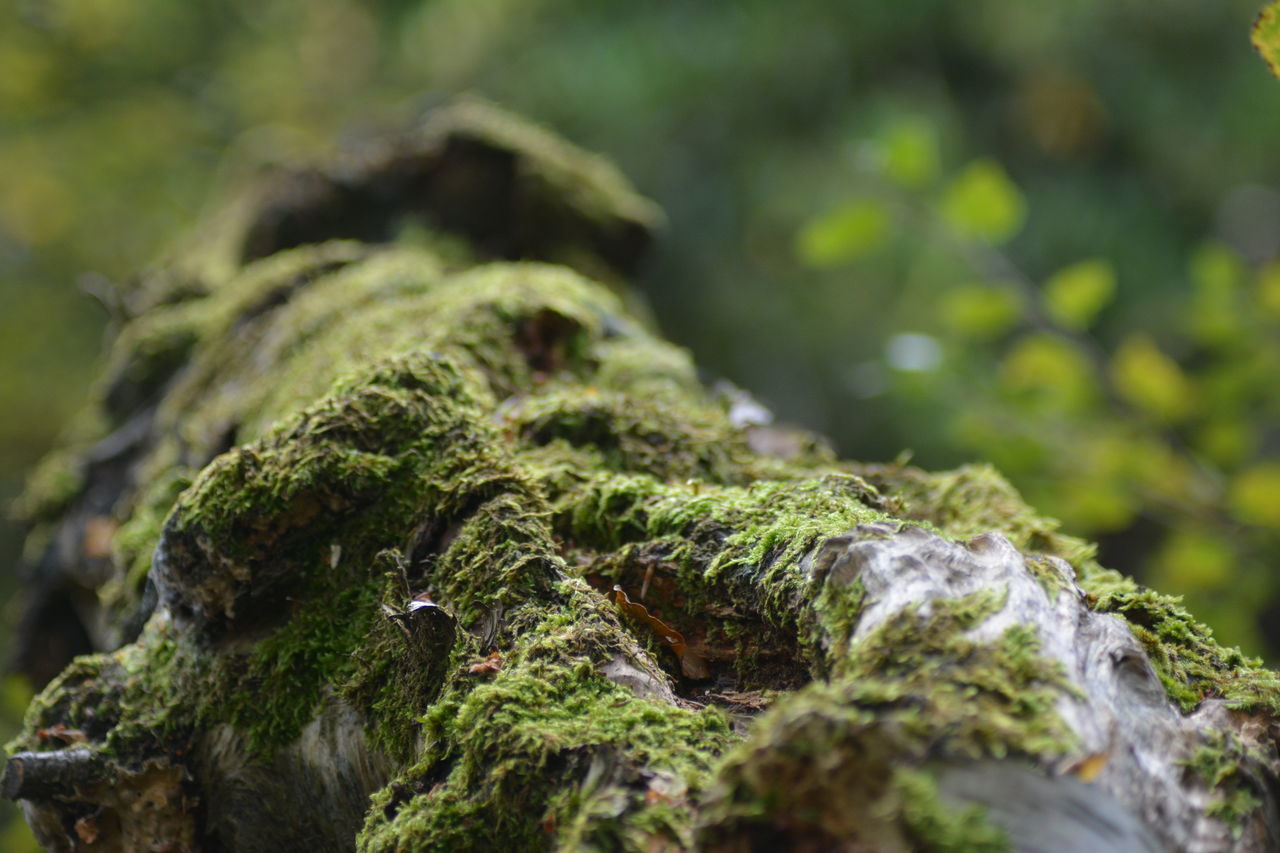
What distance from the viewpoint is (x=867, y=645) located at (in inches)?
42.1

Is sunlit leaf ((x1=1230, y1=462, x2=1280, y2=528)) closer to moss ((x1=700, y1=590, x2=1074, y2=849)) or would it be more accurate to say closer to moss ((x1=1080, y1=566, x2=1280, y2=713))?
moss ((x1=1080, y1=566, x2=1280, y2=713))

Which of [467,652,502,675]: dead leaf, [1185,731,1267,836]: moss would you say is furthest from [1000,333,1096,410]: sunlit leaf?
[467,652,502,675]: dead leaf

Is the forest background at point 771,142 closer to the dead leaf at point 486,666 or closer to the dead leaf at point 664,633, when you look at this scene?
the dead leaf at point 664,633

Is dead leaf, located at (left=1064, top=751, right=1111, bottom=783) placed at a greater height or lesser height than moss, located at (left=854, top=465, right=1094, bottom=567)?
lesser

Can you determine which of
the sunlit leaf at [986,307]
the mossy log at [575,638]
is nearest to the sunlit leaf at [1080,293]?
the sunlit leaf at [986,307]

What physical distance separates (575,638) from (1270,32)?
129 cm

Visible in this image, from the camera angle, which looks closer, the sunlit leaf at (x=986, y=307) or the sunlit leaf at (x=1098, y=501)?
the sunlit leaf at (x=986, y=307)

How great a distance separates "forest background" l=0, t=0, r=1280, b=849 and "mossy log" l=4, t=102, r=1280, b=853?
312cm

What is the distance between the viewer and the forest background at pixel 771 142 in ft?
23.5

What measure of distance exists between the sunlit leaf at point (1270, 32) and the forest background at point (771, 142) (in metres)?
3.67

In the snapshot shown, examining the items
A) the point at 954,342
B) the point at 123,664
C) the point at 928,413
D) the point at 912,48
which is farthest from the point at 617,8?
the point at 123,664

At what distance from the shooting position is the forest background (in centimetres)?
717

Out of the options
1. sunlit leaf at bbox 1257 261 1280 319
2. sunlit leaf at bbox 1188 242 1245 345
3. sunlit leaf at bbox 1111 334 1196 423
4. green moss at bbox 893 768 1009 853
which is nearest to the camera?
green moss at bbox 893 768 1009 853

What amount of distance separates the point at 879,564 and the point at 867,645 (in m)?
0.14
